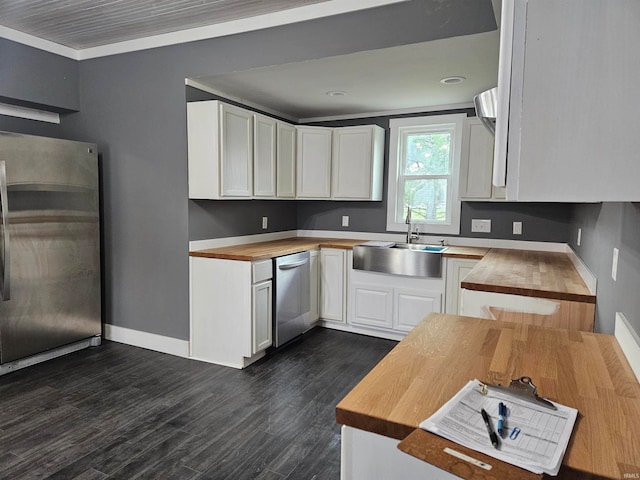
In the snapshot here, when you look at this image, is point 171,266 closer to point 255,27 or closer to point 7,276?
point 7,276

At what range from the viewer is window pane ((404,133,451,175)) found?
421cm

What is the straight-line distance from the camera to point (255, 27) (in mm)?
2949

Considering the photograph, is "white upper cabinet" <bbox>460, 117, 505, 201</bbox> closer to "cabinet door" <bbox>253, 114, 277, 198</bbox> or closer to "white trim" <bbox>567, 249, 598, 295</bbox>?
"white trim" <bbox>567, 249, 598, 295</bbox>

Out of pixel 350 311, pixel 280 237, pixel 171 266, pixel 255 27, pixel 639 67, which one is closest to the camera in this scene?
pixel 639 67

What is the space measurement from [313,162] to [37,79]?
2.47 meters

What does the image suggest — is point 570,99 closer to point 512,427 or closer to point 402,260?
point 512,427

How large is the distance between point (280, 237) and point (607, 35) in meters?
4.02

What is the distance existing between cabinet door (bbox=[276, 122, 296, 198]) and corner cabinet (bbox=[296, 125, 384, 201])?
0.08 metres

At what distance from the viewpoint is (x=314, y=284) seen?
160 inches

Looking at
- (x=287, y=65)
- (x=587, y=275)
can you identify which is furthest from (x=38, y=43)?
(x=587, y=275)

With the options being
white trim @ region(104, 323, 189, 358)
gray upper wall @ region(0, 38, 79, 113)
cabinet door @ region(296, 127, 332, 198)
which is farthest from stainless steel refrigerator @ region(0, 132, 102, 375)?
cabinet door @ region(296, 127, 332, 198)

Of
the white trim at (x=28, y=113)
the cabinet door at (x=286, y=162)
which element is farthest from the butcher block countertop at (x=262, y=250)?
the white trim at (x=28, y=113)

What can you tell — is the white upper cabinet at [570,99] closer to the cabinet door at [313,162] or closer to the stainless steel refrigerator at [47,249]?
the stainless steel refrigerator at [47,249]

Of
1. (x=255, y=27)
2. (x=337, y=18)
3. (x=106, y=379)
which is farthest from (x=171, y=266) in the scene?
(x=337, y=18)
